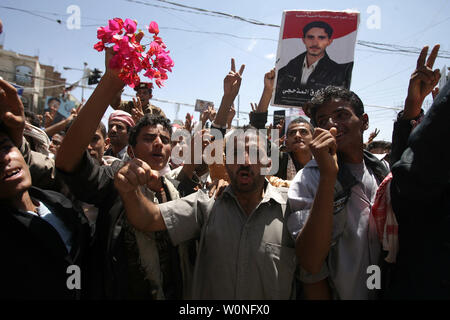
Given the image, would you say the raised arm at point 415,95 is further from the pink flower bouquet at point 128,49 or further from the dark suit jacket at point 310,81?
the dark suit jacket at point 310,81

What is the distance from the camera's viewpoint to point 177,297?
182cm

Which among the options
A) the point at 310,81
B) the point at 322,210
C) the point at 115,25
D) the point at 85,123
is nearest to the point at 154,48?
the point at 115,25

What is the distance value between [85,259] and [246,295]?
104cm

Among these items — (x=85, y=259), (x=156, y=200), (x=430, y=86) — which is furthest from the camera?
(x=156, y=200)

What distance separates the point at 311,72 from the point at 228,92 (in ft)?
5.51

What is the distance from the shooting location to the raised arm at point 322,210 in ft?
5.05

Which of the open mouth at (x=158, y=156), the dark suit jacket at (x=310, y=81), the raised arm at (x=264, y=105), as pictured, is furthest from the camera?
the dark suit jacket at (x=310, y=81)

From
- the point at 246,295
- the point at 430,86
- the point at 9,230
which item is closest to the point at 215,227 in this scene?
the point at 246,295

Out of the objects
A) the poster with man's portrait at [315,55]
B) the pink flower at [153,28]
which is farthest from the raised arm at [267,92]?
the pink flower at [153,28]

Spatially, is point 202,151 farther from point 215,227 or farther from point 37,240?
point 37,240

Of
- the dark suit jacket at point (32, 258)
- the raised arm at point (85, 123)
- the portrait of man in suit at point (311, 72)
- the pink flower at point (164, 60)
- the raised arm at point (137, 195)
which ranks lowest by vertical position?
the dark suit jacket at point (32, 258)

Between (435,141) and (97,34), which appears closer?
(435,141)

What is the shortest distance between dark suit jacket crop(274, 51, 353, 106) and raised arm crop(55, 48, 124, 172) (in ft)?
9.67

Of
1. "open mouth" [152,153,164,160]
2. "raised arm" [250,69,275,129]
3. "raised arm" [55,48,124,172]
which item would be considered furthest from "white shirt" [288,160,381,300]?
"raised arm" [250,69,275,129]
